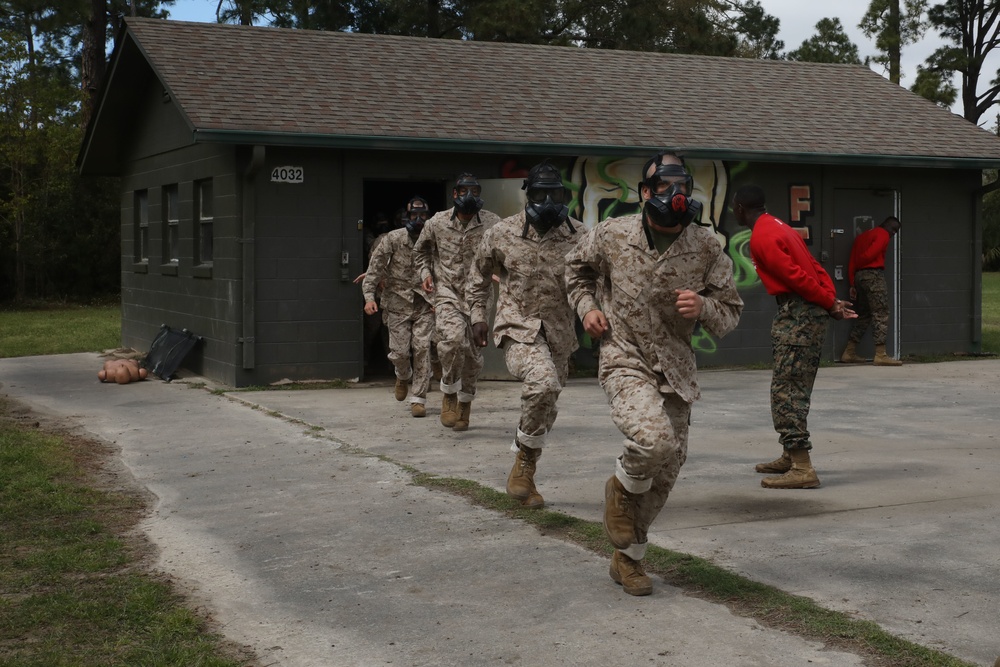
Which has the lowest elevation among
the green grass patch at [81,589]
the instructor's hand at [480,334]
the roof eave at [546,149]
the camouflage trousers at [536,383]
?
the green grass patch at [81,589]

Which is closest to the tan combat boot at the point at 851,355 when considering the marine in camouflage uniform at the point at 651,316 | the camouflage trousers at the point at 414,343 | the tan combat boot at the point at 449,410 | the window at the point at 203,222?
the camouflage trousers at the point at 414,343

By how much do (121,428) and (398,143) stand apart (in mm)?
4805

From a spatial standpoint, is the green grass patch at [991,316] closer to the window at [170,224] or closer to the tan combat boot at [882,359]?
the tan combat boot at [882,359]

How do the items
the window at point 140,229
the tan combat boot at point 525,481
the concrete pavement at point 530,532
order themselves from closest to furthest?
1. the concrete pavement at point 530,532
2. the tan combat boot at point 525,481
3. the window at point 140,229

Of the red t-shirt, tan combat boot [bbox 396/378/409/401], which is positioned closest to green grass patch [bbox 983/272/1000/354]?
tan combat boot [bbox 396/378/409/401]

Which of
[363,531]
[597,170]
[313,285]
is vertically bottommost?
[363,531]

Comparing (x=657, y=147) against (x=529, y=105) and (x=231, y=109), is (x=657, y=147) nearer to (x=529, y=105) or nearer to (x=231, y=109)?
(x=529, y=105)

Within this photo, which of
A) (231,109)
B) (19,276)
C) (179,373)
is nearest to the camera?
(231,109)

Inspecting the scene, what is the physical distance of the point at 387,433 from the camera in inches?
404

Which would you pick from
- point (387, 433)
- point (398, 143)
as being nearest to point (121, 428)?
point (387, 433)

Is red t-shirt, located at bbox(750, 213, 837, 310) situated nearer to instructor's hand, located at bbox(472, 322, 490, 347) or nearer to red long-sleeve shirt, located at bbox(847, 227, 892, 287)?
instructor's hand, located at bbox(472, 322, 490, 347)

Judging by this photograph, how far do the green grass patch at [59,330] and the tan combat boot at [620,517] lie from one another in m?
15.0

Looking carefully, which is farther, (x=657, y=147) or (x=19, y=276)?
(x=19, y=276)

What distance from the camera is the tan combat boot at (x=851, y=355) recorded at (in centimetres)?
1669
